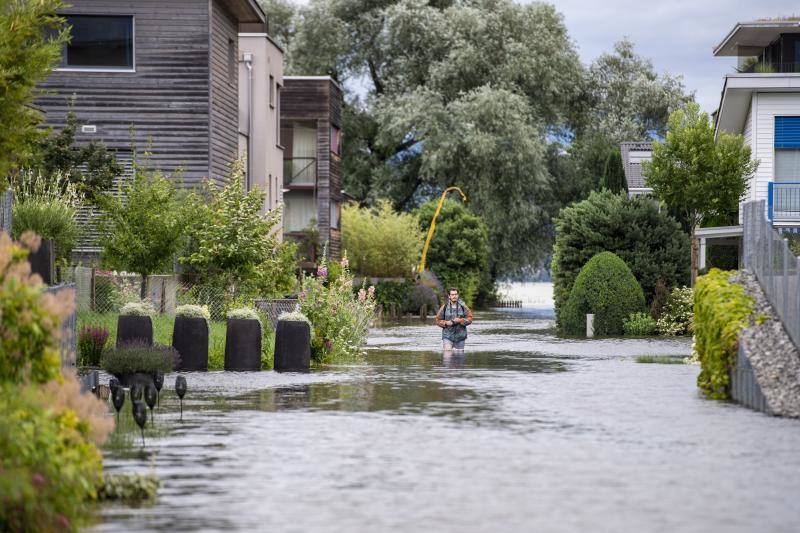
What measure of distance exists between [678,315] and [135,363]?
26.3 m

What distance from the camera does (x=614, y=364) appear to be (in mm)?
29125

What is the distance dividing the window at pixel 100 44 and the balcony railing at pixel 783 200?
20384 millimetres

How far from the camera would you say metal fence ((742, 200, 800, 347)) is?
2020 cm

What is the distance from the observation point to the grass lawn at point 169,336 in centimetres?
2602

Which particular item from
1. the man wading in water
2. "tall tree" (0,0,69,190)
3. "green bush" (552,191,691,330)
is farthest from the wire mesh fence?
"green bush" (552,191,691,330)

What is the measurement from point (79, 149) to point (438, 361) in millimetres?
12593

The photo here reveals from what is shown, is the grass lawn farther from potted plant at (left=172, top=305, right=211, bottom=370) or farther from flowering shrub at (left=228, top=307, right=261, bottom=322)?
flowering shrub at (left=228, top=307, right=261, bottom=322)

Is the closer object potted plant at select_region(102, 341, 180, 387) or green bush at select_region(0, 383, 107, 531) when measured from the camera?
green bush at select_region(0, 383, 107, 531)

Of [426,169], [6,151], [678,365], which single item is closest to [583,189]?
[426,169]

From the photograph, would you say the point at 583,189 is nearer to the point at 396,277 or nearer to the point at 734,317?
the point at 396,277

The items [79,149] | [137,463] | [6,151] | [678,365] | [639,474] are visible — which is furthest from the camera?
[79,149]

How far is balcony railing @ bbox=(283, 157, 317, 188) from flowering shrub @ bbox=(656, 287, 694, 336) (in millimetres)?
25833

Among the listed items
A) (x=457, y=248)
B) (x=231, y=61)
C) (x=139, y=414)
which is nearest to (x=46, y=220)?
(x=139, y=414)

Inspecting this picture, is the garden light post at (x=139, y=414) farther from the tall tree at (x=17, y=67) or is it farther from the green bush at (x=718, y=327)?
the green bush at (x=718, y=327)
